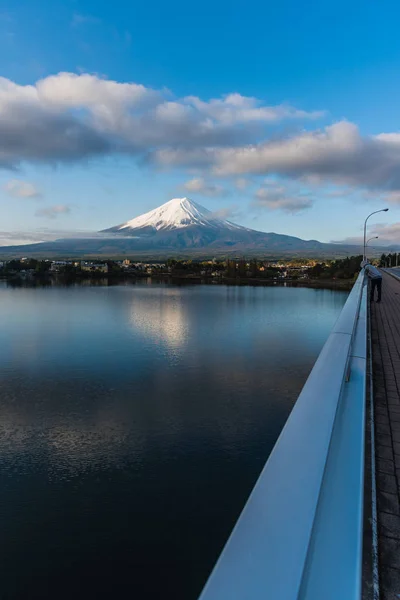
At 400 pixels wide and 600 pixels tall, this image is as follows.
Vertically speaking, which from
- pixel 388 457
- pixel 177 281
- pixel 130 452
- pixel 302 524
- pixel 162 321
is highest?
pixel 302 524

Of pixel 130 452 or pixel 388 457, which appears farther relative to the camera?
pixel 130 452

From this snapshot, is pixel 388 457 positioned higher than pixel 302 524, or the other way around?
pixel 302 524

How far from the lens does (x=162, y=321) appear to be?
2689cm

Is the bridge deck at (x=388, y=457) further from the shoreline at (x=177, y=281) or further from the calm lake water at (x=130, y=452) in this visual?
the shoreline at (x=177, y=281)

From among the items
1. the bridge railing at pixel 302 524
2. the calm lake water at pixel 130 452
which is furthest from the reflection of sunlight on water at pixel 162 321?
the bridge railing at pixel 302 524

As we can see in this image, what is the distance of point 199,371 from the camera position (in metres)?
15.9

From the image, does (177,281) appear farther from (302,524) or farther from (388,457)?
(302,524)

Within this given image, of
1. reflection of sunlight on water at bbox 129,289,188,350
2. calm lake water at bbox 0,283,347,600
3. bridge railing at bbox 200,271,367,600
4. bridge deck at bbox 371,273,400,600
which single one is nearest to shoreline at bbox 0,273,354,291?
reflection of sunlight on water at bbox 129,289,188,350

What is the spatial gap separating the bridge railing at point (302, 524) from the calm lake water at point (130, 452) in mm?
5581

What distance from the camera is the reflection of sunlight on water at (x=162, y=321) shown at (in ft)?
71.3

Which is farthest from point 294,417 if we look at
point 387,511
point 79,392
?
point 79,392

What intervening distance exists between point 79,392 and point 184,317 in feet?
52.0

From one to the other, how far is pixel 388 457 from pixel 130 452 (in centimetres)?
772

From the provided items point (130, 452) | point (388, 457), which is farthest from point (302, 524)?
point (130, 452)
